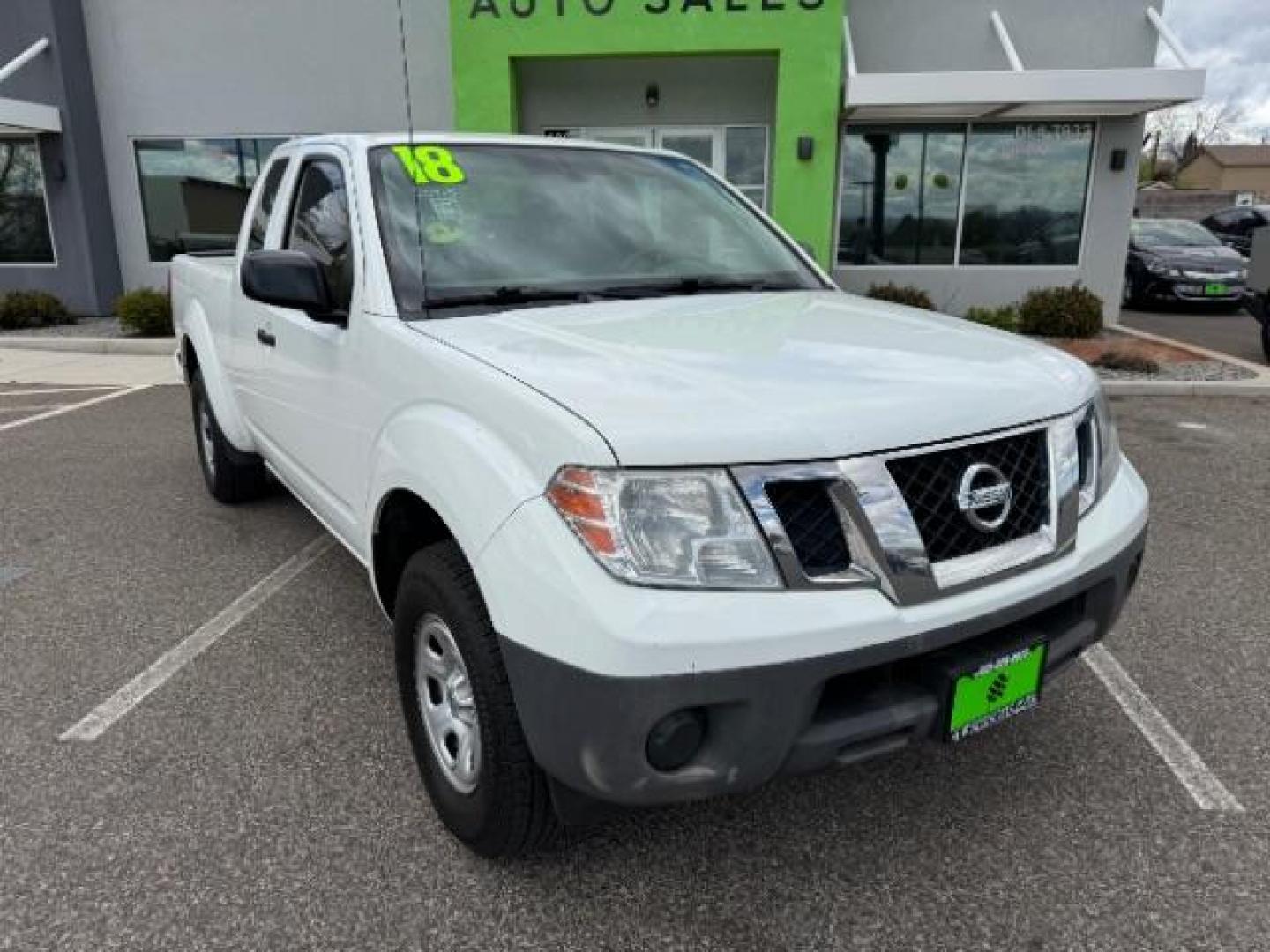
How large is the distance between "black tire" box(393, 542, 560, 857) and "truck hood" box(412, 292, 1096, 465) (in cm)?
51

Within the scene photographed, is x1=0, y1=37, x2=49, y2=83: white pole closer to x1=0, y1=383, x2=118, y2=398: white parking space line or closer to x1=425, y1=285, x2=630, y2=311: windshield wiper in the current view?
x1=0, y1=383, x2=118, y2=398: white parking space line

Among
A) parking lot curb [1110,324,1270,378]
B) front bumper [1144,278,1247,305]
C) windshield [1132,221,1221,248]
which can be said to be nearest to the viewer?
parking lot curb [1110,324,1270,378]

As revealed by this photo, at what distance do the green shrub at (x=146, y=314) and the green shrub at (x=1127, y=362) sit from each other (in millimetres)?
10792

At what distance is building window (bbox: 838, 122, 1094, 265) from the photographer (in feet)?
40.9

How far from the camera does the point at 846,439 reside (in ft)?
6.15

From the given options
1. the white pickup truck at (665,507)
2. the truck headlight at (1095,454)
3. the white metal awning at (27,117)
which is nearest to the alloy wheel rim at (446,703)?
the white pickup truck at (665,507)

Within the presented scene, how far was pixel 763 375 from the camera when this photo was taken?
6.84 ft

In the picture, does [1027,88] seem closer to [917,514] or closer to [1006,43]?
[1006,43]

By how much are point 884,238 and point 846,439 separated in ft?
38.9

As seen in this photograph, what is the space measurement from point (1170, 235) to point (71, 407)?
677 inches

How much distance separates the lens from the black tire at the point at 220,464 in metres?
4.97

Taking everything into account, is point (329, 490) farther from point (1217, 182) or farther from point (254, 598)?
point (1217, 182)

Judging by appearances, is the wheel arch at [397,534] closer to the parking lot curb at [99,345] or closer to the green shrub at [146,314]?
the parking lot curb at [99,345]

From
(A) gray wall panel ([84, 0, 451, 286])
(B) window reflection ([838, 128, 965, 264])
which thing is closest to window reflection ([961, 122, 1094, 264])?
(B) window reflection ([838, 128, 965, 264])
